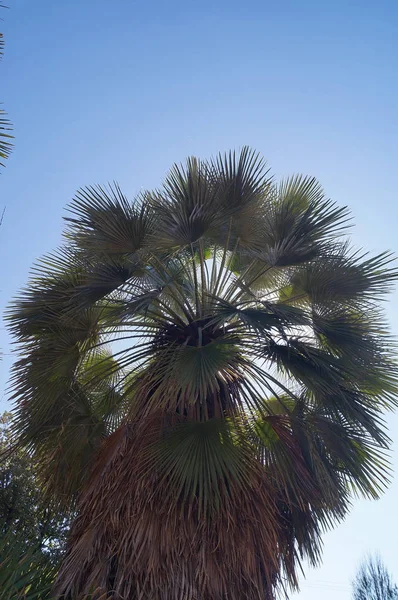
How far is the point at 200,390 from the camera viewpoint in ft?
17.8

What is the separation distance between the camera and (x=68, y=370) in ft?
21.8

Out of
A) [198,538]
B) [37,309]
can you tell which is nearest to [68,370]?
[37,309]

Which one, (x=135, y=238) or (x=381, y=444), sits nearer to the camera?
(x=381, y=444)

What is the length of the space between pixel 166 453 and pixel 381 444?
2.10 metres

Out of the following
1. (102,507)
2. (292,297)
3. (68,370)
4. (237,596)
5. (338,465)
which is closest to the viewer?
(237,596)

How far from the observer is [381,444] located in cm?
580

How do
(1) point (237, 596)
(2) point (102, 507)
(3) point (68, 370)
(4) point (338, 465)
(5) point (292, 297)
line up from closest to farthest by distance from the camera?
(1) point (237, 596) → (2) point (102, 507) → (4) point (338, 465) → (3) point (68, 370) → (5) point (292, 297)

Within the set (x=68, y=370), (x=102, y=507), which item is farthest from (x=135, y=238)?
(x=102, y=507)

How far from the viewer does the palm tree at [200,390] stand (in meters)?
5.42

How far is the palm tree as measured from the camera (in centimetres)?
542

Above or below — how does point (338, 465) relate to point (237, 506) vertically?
above

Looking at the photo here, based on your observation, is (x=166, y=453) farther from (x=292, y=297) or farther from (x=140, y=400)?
(x=292, y=297)

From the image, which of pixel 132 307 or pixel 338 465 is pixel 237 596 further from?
pixel 132 307

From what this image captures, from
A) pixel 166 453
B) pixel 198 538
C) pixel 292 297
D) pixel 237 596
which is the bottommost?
pixel 237 596
